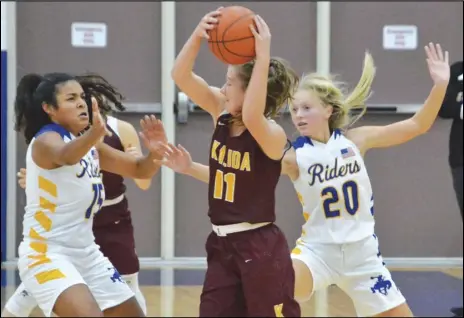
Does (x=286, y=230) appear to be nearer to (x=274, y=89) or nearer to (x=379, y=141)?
(x=379, y=141)

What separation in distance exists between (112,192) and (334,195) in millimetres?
1257

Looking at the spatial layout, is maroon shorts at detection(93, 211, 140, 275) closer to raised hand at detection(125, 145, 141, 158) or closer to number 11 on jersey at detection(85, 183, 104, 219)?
raised hand at detection(125, 145, 141, 158)

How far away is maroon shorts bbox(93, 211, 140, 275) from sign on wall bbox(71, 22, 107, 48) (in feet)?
13.5

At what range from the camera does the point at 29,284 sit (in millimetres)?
3502

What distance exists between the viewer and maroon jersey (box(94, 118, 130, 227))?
421cm

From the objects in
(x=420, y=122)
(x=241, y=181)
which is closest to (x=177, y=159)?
(x=241, y=181)

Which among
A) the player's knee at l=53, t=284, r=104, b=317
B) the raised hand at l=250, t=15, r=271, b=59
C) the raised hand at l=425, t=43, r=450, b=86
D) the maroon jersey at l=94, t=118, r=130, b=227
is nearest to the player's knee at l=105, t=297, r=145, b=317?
the player's knee at l=53, t=284, r=104, b=317

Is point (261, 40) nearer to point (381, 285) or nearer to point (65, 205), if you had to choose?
point (65, 205)

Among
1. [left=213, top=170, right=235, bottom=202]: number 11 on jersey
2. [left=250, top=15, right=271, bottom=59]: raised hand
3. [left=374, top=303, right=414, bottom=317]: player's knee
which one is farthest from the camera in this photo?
[left=374, top=303, right=414, bottom=317]: player's knee

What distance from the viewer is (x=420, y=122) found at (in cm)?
391

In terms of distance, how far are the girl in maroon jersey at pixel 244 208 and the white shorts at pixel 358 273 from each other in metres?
0.62

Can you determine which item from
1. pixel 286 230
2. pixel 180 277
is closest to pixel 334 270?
pixel 180 277

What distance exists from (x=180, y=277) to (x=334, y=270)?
140 inches

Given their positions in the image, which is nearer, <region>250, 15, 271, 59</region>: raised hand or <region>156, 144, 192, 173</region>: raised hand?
<region>250, 15, 271, 59</region>: raised hand
